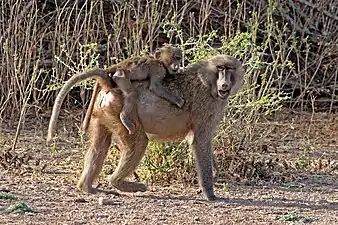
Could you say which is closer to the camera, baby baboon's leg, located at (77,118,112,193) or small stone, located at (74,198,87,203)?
small stone, located at (74,198,87,203)

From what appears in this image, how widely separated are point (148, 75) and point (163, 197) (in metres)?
1.07

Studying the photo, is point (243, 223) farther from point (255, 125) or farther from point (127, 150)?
point (255, 125)

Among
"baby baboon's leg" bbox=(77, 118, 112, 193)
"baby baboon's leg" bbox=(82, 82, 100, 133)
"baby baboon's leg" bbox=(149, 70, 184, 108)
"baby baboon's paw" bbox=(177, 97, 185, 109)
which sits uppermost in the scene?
"baby baboon's leg" bbox=(149, 70, 184, 108)

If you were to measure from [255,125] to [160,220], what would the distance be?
107 inches

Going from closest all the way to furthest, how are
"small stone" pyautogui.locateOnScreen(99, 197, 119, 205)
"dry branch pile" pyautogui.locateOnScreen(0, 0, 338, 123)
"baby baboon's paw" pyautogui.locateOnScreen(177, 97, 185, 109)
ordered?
"small stone" pyautogui.locateOnScreen(99, 197, 119, 205) < "baby baboon's paw" pyautogui.locateOnScreen(177, 97, 185, 109) < "dry branch pile" pyautogui.locateOnScreen(0, 0, 338, 123)

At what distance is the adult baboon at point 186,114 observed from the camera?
317 inches

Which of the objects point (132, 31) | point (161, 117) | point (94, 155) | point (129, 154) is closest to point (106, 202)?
point (129, 154)

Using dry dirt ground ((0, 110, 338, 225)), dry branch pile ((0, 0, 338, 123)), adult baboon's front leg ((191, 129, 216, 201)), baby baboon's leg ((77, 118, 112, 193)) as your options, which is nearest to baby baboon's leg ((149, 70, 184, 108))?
adult baboon's front leg ((191, 129, 216, 201))

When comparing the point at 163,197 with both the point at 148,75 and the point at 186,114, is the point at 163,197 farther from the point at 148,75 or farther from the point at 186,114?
the point at 148,75

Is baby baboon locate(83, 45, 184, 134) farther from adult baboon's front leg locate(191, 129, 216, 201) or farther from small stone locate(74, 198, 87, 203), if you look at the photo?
small stone locate(74, 198, 87, 203)

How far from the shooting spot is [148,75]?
317 inches

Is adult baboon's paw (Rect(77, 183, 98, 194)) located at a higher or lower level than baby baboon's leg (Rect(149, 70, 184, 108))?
lower

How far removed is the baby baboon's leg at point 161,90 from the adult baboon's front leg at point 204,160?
324 mm

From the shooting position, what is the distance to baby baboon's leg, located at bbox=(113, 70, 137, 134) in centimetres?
796
